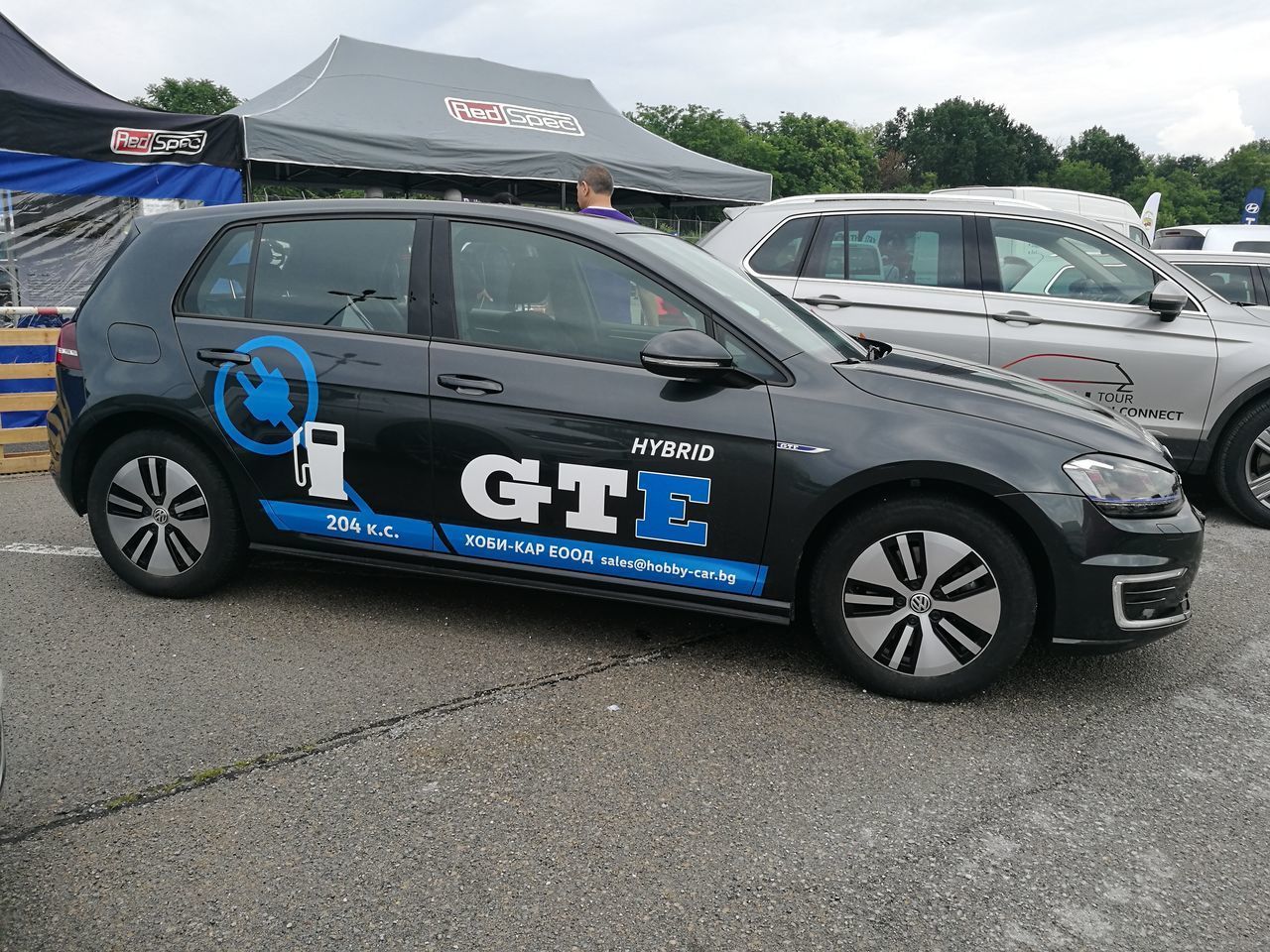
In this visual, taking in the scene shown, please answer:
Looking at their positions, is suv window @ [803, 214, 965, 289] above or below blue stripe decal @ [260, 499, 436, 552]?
above

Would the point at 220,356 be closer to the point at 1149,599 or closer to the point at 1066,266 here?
the point at 1149,599

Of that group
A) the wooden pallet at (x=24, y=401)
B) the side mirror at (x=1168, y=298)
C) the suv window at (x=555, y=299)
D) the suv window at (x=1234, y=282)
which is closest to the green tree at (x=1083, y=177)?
the suv window at (x=1234, y=282)

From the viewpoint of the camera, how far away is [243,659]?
354 cm

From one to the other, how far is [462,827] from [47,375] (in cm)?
598

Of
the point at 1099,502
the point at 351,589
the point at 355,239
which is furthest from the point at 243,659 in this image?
the point at 1099,502

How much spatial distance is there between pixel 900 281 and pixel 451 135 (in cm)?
743

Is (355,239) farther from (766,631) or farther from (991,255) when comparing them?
(991,255)

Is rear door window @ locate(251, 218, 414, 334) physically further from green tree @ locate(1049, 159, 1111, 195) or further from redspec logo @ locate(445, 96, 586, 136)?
green tree @ locate(1049, 159, 1111, 195)

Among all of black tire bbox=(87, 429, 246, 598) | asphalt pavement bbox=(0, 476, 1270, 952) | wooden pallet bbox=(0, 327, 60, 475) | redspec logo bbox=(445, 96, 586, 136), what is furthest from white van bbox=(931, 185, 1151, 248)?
black tire bbox=(87, 429, 246, 598)

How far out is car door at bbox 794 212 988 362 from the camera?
235 inches

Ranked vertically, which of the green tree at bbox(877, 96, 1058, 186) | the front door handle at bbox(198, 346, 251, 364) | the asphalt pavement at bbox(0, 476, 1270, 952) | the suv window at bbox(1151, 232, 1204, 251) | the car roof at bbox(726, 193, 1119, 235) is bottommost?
the asphalt pavement at bbox(0, 476, 1270, 952)

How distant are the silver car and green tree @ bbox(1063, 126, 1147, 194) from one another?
11449 cm

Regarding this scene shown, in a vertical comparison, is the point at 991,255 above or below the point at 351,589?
above

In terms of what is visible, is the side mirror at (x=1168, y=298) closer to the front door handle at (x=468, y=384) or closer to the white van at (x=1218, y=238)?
the front door handle at (x=468, y=384)
